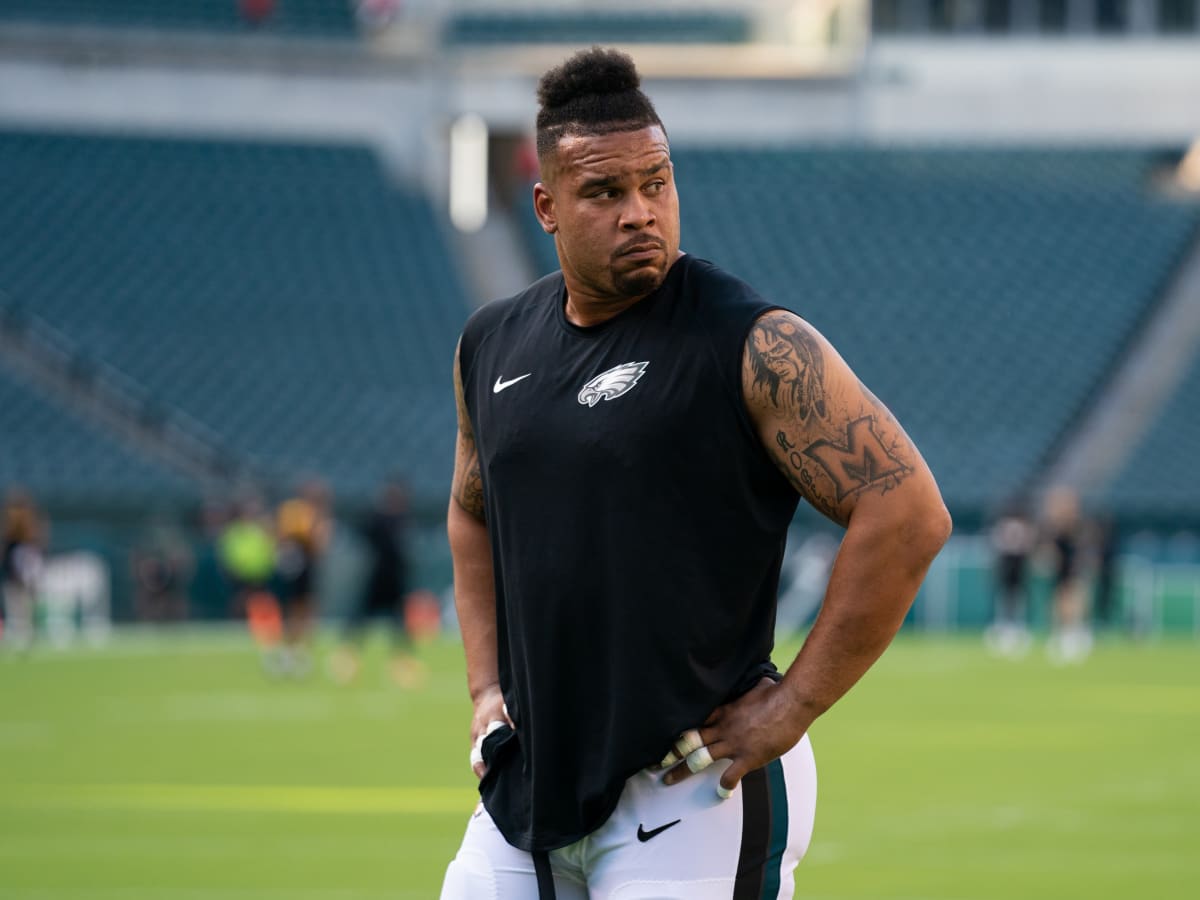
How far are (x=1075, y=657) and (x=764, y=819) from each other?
2511 cm

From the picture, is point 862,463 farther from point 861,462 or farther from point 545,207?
point 545,207

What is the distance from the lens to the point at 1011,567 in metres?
30.9

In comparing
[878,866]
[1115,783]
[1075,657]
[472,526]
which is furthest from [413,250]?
[472,526]

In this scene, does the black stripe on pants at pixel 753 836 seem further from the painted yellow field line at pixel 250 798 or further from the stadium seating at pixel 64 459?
the stadium seating at pixel 64 459

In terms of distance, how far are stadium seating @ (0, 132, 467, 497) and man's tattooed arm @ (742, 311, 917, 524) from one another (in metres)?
31.0

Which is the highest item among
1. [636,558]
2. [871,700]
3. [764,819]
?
[636,558]

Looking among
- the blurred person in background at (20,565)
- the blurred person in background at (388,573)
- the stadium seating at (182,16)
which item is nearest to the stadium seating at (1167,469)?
the blurred person in background at (388,573)

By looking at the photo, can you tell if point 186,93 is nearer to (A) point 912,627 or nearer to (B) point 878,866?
(A) point 912,627

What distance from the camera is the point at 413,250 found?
40969 millimetres

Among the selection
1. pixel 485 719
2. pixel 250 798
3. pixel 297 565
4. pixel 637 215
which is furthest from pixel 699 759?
pixel 297 565

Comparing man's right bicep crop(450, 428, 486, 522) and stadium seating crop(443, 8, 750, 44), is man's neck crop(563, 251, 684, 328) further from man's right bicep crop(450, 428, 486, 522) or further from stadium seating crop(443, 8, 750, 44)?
stadium seating crop(443, 8, 750, 44)

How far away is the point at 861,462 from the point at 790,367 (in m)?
0.23

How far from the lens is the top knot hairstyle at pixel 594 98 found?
4035 mm

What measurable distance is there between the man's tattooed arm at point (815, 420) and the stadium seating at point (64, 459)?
2987 cm
